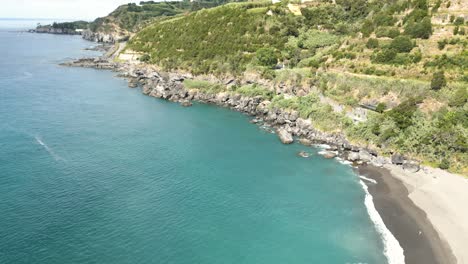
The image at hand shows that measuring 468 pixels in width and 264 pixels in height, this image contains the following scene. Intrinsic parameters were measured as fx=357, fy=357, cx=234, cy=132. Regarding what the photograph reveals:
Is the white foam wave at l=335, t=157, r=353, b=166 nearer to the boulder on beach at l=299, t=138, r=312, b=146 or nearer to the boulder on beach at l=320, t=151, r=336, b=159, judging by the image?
the boulder on beach at l=320, t=151, r=336, b=159

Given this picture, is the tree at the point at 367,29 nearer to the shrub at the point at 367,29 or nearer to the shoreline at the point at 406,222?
the shrub at the point at 367,29

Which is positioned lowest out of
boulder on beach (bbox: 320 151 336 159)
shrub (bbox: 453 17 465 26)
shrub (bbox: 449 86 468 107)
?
boulder on beach (bbox: 320 151 336 159)

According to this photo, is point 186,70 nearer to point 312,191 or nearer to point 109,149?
point 109,149

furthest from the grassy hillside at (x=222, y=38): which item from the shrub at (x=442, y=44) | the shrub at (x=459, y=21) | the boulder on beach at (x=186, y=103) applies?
the shrub at (x=459, y=21)

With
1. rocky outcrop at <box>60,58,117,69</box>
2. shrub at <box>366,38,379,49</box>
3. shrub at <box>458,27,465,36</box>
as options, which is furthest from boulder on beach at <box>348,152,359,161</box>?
rocky outcrop at <box>60,58,117,69</box>

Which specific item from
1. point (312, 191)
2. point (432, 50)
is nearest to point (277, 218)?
point (312, 191)
